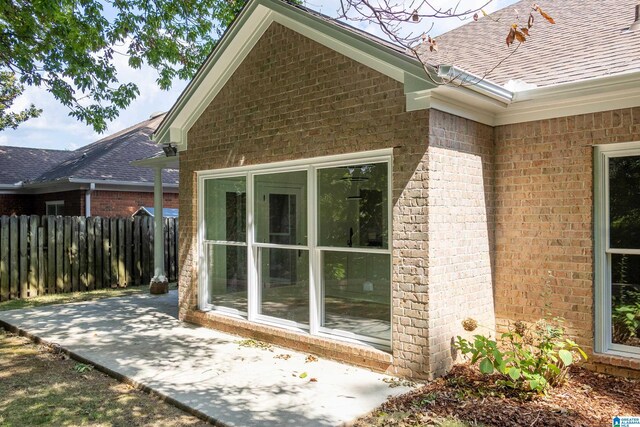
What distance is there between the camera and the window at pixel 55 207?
53.9 feet

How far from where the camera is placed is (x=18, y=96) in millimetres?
22844

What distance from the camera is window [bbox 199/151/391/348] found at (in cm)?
592

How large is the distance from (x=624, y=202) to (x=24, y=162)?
22019mm

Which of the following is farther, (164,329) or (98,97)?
(98,97)

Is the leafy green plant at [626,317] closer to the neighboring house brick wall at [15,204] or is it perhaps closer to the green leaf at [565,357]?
→ the green leaf at [565,357]

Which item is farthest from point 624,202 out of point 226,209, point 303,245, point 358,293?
point 226,209

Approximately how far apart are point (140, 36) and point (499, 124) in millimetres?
9541

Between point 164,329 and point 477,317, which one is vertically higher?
point 477,317

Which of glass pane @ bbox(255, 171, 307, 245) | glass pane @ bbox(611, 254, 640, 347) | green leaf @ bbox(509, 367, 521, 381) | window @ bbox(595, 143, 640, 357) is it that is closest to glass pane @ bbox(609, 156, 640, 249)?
window @ bbox(595, 143, 640, 357)

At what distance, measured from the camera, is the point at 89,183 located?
48.9ft

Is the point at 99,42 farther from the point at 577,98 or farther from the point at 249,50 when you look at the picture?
the point at 577,98

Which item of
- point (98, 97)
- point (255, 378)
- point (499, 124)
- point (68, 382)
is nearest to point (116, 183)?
point (98, 97)

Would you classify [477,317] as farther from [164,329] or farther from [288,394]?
[164,329]

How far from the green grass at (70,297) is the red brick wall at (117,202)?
152 inches
